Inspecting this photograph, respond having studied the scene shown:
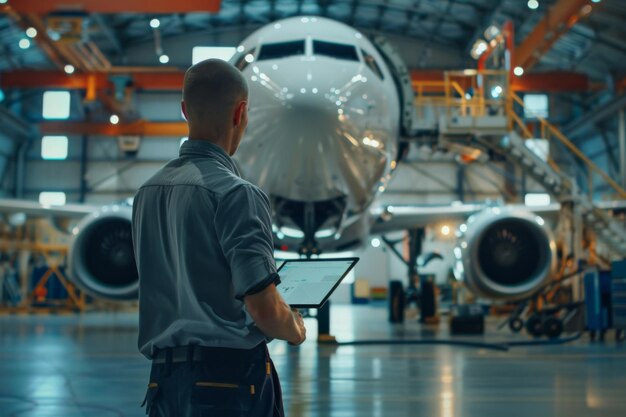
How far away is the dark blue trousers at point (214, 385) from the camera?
1.74m

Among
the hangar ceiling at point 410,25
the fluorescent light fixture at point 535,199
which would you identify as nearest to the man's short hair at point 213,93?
the hangar ceiling at point 410,25

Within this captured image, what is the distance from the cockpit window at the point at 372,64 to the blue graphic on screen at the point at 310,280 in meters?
6.74

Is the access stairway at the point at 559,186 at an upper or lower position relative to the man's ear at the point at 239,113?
upper

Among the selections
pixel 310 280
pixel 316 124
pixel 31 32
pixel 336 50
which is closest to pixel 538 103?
pixel 31 32

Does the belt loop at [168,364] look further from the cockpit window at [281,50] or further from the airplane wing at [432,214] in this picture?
the airplane wing at [432,214]

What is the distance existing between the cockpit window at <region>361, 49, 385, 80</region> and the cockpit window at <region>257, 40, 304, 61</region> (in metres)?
0.78

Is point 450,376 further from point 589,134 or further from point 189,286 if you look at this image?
point 589,134

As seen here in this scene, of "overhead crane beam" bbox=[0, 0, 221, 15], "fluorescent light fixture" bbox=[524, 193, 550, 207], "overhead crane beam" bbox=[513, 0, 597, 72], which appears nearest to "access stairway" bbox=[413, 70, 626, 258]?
"overhead crane beam" bbox=[513, 0, 597, 72]

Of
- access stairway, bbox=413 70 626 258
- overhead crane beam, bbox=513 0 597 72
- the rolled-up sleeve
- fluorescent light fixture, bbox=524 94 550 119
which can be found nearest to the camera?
the rolled-up sleeve

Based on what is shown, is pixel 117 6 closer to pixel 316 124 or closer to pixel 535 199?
pixel 316 124

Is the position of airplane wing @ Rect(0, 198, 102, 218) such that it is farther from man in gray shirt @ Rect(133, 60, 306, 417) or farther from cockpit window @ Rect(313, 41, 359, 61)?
man in gray shirt @ Rect(133, 60, 306, 417)

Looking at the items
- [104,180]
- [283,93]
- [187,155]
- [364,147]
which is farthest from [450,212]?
[104,180]

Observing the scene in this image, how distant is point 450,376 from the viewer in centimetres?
585

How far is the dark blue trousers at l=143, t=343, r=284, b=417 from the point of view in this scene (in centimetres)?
174
